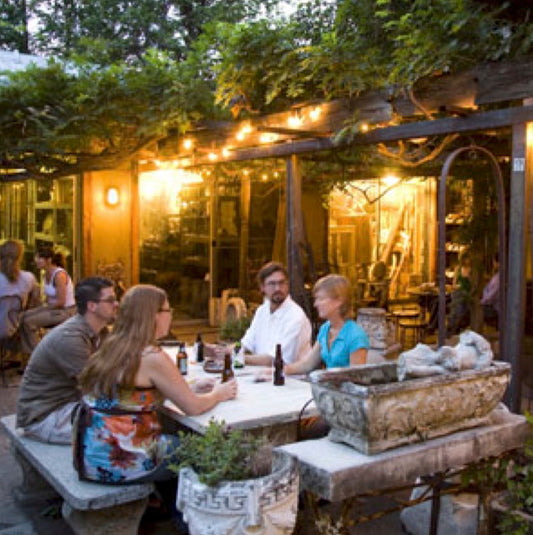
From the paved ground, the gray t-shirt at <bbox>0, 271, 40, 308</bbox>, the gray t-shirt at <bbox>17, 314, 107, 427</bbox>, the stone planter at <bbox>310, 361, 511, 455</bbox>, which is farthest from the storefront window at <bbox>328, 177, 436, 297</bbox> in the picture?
the stone planter at <bbox>310, 361, 511, 455</bbox>

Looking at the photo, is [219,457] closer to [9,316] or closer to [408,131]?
[408,131]

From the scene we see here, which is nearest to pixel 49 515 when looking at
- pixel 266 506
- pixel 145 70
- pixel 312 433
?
pixel 312 433

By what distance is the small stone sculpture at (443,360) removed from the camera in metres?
3.49

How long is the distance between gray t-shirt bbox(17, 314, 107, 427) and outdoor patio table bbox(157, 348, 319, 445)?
2.29 ft

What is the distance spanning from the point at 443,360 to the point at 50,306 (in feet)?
19.0

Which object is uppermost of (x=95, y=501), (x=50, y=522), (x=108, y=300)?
(x=108, y=300)

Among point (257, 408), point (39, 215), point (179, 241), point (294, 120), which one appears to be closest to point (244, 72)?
point (294, 120)

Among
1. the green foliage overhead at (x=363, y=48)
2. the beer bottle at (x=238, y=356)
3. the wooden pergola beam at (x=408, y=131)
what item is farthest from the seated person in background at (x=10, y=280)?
the beer bottle at (x=238, y=356)

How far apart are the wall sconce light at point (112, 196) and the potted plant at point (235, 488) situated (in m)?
7.98

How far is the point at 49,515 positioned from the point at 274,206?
9.35 m

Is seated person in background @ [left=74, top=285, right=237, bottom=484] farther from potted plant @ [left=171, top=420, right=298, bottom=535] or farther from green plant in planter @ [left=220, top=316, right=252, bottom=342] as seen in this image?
green plant in planter @ [left=220, top=316, right=252, bottom=342]

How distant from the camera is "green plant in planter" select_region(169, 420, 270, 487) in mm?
3125

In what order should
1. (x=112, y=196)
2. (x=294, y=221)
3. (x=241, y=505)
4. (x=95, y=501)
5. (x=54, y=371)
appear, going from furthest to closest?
1. (x=112, y=196)
2. (x=294, y=221)
3. (x=54, y=371)
4. (x=95, y=501)
5. (x=241, y=505)

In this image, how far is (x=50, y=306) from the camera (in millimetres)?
8320
